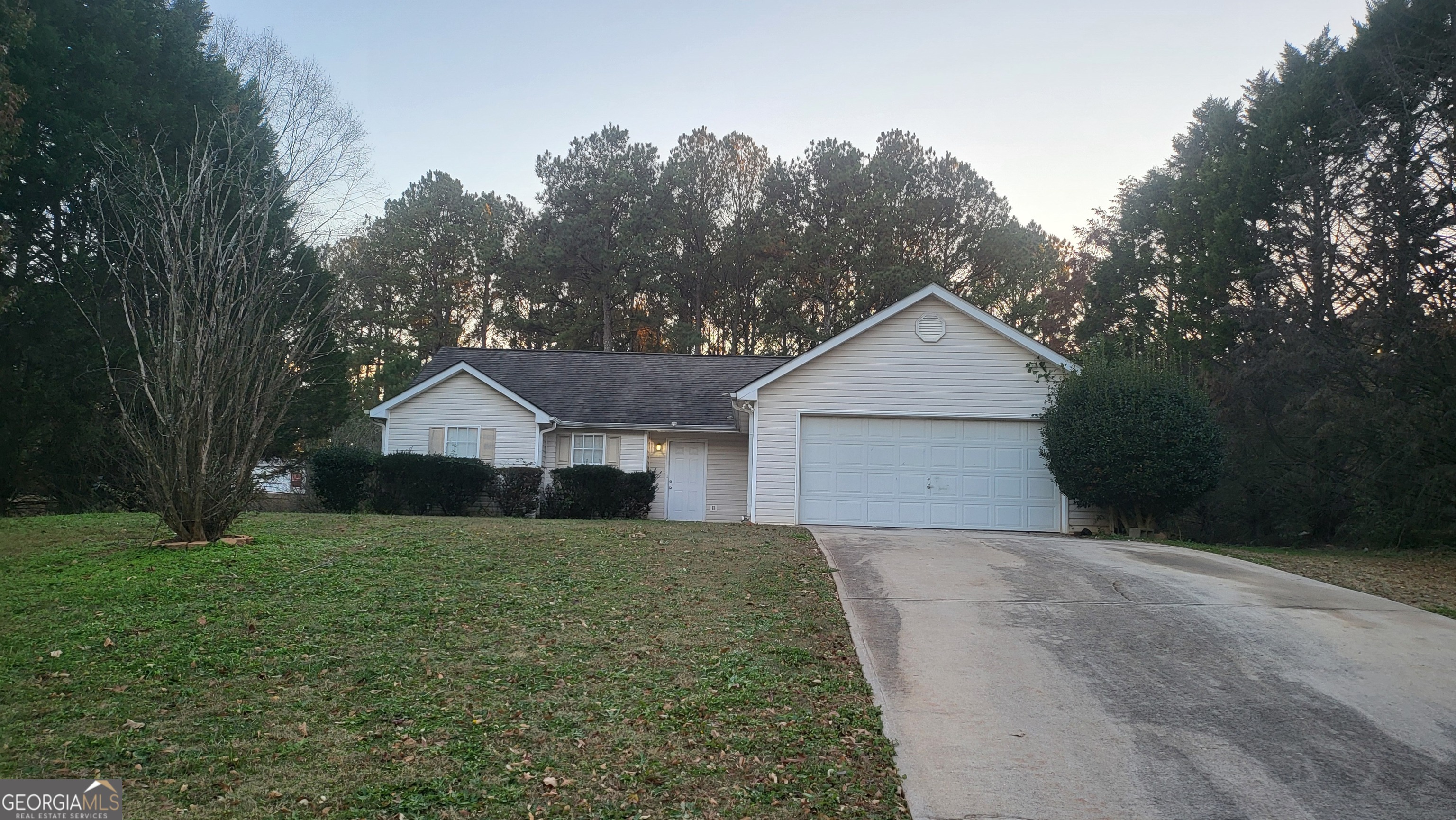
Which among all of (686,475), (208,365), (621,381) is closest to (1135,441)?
(686,475)

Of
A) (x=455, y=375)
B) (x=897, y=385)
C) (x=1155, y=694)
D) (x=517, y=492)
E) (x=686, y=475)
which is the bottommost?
(x=1155, y=694)

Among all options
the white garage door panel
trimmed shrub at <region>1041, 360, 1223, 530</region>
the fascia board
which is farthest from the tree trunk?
trimmed shrub at <region>1041, 360, 1223, 530</region>

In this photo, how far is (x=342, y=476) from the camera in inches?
714

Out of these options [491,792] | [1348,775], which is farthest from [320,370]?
[1348,775]

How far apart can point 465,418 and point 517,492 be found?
9.64 ft

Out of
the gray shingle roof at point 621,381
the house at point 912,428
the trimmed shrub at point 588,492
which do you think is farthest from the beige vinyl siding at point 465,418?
the house at point 912,428

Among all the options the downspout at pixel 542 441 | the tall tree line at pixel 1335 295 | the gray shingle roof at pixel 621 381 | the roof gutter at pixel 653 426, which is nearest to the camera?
the tall tree line at pixel 1335 295

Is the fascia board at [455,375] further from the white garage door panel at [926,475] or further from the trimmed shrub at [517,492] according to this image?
the white garage door panel at [926,475]

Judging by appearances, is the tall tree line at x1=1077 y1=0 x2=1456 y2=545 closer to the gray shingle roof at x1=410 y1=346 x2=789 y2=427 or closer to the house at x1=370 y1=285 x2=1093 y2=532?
the house at x1=370 y1=285 x2=1093 y2=532

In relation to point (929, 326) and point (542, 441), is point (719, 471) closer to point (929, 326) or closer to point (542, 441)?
point (542, 441)

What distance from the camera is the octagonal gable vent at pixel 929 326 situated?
1736 centimetres

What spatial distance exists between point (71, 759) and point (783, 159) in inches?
1400

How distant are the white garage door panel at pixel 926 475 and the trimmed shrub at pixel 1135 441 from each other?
0.78m

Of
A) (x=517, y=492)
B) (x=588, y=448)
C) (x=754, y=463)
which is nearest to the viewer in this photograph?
(x=754, y=463)
